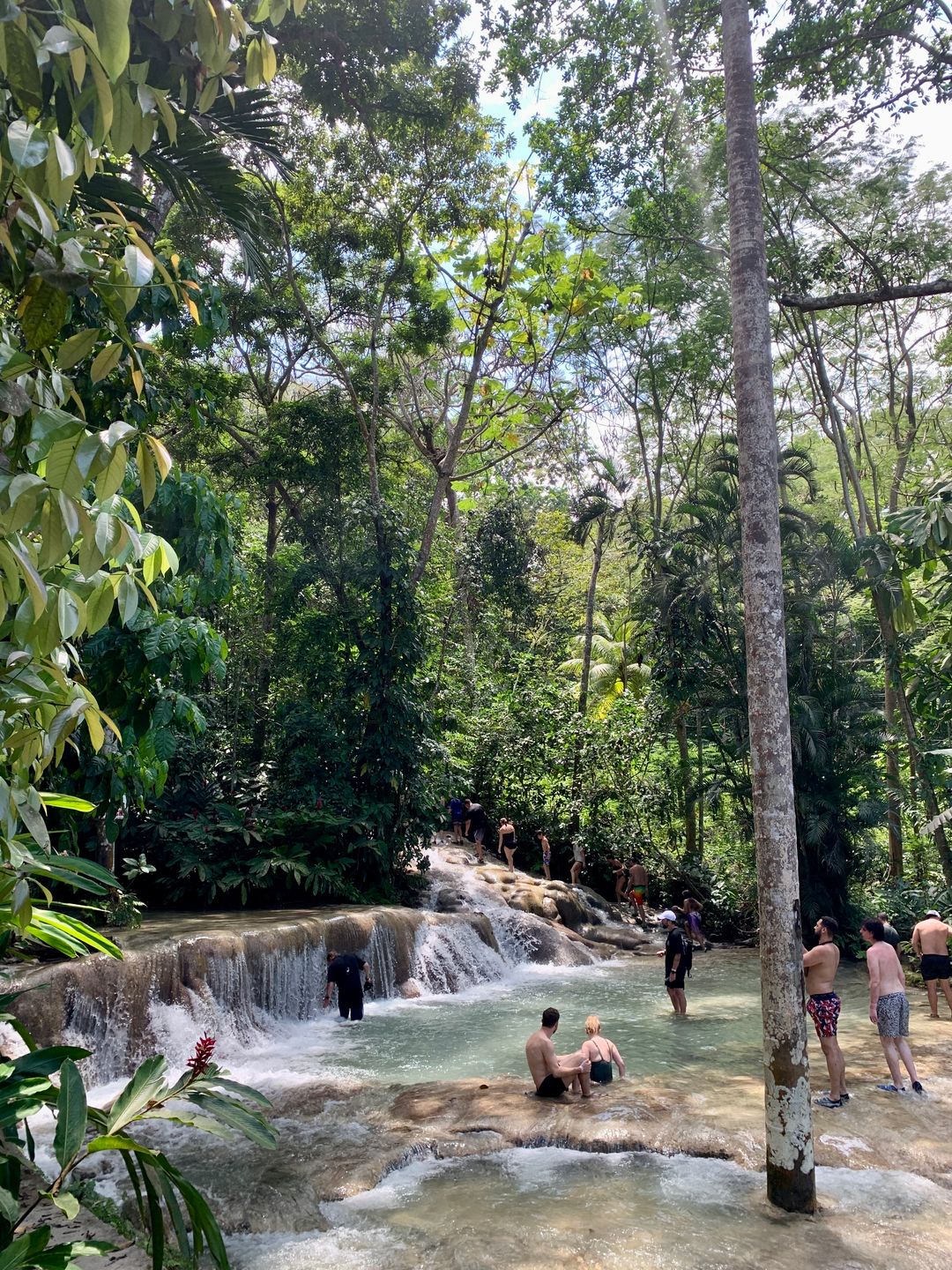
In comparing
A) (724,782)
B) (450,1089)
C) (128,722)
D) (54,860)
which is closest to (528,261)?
(724,782)

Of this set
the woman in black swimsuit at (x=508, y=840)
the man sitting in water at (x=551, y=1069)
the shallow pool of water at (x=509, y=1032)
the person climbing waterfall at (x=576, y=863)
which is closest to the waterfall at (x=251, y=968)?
the shallow pool of water at (x=509, y=1032)

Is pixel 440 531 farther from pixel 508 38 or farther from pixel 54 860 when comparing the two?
pixel 54 860

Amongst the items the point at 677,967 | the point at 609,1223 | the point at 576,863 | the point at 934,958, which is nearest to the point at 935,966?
the point at 934,958

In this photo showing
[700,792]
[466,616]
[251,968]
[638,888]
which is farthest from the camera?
[466,616]

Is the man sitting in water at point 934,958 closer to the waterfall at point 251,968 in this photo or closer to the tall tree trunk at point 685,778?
the waterfall at point 251,968

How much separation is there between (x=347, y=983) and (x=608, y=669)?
16.5 meters

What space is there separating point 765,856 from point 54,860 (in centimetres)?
409

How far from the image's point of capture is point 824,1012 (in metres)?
7.73

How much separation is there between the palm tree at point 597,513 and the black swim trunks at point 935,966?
1115 cm

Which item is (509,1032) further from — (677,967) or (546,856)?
(546,856)

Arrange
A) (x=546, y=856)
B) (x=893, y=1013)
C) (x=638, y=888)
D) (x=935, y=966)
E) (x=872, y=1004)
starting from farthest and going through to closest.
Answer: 1. (x=546, y=856)
2. (x=638, y=888)
3. (x=935, y=966)
4. (x=872, y=1004)
5. (x=893, y=1013)

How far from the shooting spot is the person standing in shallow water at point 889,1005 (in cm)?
792

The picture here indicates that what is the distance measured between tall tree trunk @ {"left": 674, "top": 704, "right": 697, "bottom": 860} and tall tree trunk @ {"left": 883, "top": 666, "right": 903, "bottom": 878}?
378cm

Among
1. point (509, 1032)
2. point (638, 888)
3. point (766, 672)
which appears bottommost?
point (509, 1032)
